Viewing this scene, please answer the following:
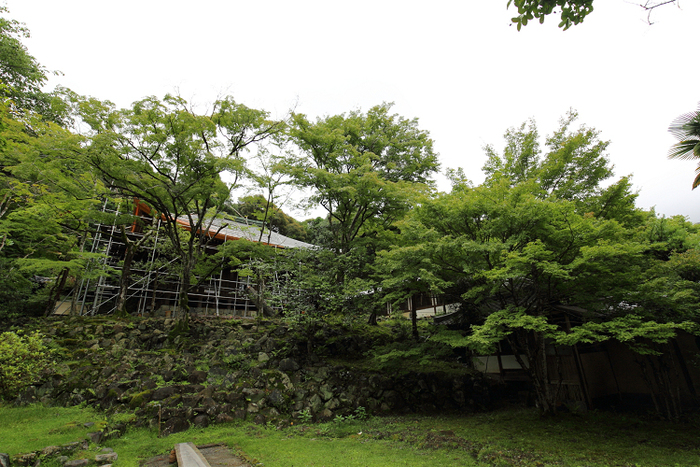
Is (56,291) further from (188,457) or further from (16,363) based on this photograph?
(188,457)

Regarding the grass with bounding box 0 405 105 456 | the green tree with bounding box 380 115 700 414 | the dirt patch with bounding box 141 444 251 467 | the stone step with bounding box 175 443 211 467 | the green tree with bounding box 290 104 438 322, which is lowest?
the dirt patch with bounding box 141 444 251 467

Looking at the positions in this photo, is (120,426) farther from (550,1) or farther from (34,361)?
(550,1)

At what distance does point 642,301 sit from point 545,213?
337 centimetres

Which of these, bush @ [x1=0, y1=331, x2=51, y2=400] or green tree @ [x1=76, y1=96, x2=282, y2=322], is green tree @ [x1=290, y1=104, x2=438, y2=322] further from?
bush @ [x1=0, y1=331, x2=51, y2=400]

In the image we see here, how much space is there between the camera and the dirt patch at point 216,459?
5391 mm

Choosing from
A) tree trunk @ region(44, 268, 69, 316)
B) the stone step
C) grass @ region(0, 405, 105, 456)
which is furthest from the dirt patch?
tree trunk @ region(44, 268, 69, 316)

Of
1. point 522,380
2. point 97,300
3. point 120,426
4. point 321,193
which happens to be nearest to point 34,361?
point 120,426

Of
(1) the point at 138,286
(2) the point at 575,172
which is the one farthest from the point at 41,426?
(2) the point at 575,172

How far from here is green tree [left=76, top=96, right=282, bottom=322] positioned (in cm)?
1007

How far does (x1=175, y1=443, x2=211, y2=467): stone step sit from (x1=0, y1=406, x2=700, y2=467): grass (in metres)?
0.70

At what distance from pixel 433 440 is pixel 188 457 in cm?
483

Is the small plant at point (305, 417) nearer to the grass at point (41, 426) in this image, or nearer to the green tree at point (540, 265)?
the green tree at point (540, 265)

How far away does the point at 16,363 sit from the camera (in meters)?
7.11

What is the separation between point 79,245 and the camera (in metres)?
13.7
